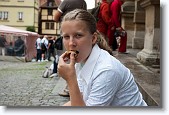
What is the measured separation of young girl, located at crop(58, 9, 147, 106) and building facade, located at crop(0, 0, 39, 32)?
26.3 inches

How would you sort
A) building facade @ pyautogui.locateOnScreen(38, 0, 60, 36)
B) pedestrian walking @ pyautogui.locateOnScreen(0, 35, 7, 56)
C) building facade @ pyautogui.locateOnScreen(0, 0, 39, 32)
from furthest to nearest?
pedestrian walking @ pyautogui.locateOnScreen(0, 35, 7, 56)
building facade @ pyautogui.locateOnScreen(38, 0, 60, 36)
building facade @ pyautogui.locateOnScreen(0, 0, 39, 32)

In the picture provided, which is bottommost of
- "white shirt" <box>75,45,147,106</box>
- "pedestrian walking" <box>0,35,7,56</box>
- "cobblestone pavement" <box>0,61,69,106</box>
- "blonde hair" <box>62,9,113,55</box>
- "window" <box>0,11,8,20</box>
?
"cobblestone pavement" <box>0,61,69,106</box>

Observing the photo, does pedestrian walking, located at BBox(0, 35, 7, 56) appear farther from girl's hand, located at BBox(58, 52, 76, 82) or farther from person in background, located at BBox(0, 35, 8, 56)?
girl's hand, located at BBox(58, 52, 76, 82)

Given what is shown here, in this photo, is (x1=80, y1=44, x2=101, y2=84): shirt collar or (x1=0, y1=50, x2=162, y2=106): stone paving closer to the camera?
(x1=80, y1=44, x2=101, y2=84): shirt collar

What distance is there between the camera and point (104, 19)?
9.45 feet

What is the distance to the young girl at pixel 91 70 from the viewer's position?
890mm

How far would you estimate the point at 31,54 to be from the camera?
2895mm

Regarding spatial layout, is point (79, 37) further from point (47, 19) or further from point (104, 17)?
point (104, 17)

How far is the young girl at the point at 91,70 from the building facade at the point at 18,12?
669 mm

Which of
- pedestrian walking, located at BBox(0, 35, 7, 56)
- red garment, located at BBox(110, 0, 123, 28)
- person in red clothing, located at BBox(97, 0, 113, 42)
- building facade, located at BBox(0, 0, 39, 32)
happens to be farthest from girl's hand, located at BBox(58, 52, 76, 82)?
red garment, located at BBox(110, 0, 123, 28)

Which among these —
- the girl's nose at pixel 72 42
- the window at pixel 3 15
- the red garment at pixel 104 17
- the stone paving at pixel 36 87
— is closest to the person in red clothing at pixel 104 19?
the red garment at pixel 104 17

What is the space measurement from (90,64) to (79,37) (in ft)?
0.25

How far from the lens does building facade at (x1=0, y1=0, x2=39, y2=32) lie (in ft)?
5.18

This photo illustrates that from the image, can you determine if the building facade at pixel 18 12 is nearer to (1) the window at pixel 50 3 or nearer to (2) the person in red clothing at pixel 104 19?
(1) the window at pixel 50 3
